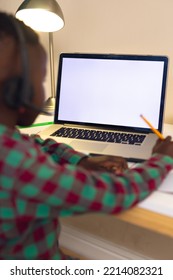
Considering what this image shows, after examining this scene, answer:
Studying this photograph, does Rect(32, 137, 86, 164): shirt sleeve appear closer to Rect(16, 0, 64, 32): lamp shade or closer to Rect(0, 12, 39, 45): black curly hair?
Rect(0, 12, 39, 45): black curly hair

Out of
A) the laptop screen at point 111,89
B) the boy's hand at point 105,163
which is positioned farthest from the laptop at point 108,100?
the boy's hand at point 105,163

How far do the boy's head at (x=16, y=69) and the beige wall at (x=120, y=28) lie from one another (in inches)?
27.2

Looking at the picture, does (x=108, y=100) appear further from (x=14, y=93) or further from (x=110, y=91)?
(x=14, y=93)

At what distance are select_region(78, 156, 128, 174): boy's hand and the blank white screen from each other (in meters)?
0.25

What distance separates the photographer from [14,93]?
43cm

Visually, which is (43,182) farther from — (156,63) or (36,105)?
(156,63)

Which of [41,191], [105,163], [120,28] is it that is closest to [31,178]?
[41,191]

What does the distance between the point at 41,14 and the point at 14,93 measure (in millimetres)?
777

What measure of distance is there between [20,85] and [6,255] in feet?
1.00

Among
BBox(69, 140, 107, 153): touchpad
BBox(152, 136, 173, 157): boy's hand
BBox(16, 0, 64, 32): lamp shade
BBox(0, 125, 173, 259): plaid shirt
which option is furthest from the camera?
BBox(16, 0, 64, 32): lamp shade

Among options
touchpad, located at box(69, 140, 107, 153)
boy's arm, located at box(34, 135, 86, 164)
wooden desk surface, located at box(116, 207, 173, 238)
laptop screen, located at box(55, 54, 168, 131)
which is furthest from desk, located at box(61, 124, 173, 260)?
wooden desk surface, located at box(116, 207, 173, 238)

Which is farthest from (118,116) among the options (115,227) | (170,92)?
(115,227)

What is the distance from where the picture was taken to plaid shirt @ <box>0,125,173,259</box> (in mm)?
401

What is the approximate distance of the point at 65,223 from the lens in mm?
1292
